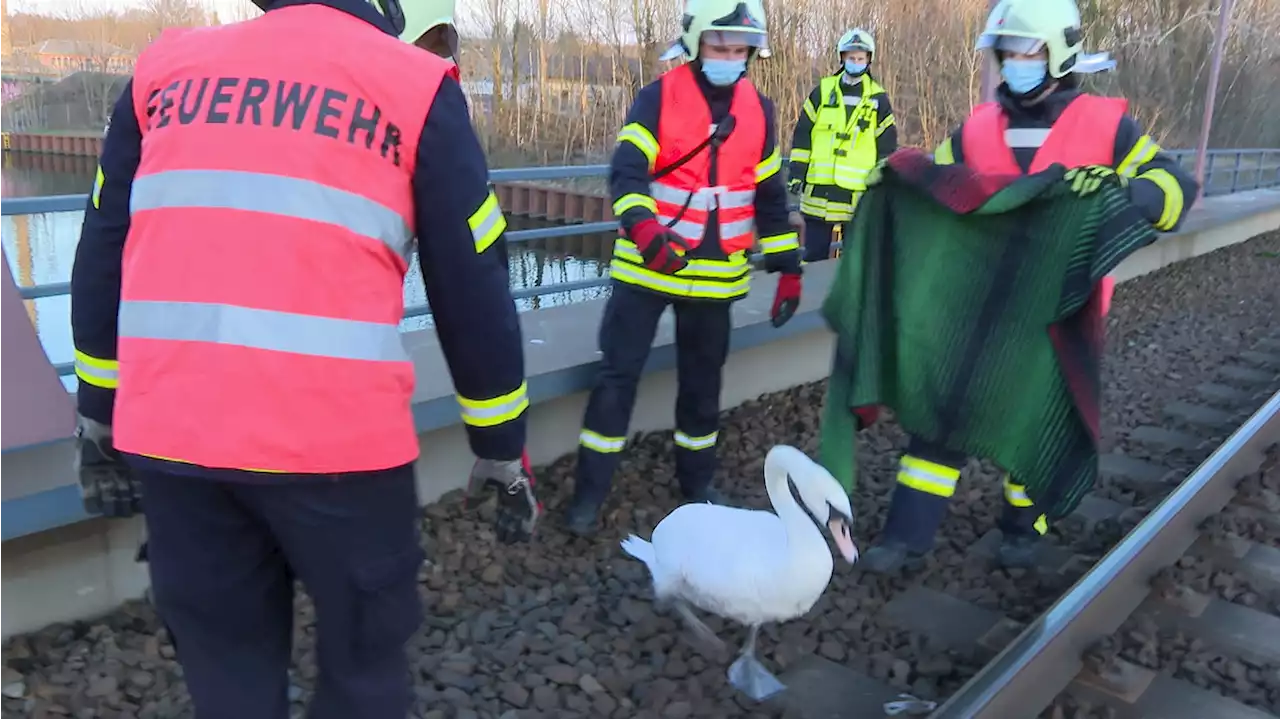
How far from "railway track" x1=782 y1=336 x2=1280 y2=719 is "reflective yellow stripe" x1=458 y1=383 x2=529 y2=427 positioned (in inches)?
58.9

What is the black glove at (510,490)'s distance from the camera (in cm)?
209

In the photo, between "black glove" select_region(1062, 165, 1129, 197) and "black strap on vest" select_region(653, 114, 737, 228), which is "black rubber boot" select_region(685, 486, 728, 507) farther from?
"black glove" select_region(1062, 165, 1129, 197)

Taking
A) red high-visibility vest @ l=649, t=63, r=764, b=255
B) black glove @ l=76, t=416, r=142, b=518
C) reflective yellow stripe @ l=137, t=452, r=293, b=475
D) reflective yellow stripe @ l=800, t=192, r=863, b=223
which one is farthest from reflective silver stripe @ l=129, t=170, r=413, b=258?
reflective yellow stripe @ l=800, t=192, r=863, b=223

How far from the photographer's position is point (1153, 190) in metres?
3.05

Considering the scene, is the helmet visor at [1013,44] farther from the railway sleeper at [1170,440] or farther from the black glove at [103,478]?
the railway sleeper at [1170,440]

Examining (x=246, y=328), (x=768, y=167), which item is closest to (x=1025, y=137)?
(x=768, y=167)

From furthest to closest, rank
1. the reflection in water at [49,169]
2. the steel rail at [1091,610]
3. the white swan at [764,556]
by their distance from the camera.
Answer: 1. the reflection in water at [49,169]
2. the white swan at [764,556]
3. the steel rail at [1091,610]

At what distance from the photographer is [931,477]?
373cm

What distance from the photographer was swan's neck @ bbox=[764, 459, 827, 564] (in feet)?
9.59

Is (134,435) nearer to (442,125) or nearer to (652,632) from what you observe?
(442,125)

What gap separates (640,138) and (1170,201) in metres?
1.78

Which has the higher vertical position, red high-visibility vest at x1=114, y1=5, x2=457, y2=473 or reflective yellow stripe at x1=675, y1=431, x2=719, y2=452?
red high-visibility vest at x1=114, y1=5, x2=457, y2=473

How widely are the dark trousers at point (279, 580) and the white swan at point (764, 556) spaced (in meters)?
1.24

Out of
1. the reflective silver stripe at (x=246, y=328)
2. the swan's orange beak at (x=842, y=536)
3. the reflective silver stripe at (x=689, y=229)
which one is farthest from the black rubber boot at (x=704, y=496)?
the reflective silver stripe at (x=246, y=328)
